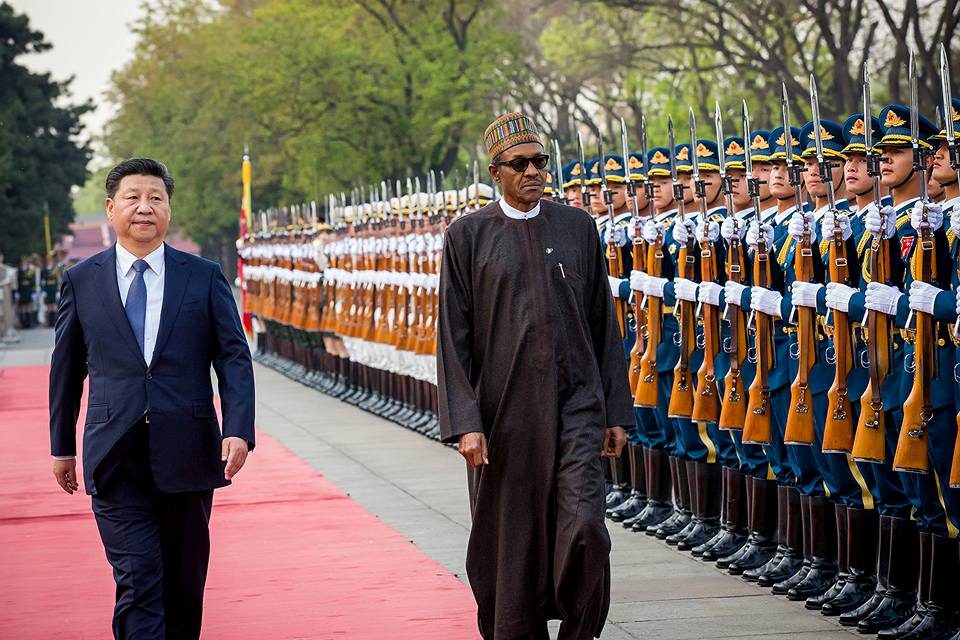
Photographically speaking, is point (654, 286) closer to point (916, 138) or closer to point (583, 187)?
point (583, 187)

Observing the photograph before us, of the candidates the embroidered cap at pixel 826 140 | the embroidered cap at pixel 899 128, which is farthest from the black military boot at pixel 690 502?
the embroidered cap at pixel 899 128

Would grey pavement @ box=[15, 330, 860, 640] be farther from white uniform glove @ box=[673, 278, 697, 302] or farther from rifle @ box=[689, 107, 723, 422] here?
white uniform glove @ box=[673, 278, 697, 302]

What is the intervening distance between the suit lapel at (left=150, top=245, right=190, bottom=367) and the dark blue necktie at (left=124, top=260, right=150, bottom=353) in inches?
2.6

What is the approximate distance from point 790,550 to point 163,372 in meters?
3.51

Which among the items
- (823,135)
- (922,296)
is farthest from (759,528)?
(922,296)

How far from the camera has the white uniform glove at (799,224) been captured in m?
7.83

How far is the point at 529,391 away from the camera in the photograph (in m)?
6.27

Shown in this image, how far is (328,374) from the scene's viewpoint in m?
22.2

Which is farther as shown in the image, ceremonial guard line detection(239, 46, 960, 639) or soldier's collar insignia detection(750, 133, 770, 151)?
soldier's collar insignia detection(750, 133, 770, 151)

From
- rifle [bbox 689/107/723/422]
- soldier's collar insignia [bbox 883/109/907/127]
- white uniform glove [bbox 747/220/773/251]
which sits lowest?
rifle [bbox 689/107/723/422]

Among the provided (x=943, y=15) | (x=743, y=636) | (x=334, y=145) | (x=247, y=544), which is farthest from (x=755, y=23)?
(x=743, y=636)

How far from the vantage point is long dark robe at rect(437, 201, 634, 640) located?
616cm

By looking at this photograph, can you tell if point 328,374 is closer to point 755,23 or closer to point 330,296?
point 330,296

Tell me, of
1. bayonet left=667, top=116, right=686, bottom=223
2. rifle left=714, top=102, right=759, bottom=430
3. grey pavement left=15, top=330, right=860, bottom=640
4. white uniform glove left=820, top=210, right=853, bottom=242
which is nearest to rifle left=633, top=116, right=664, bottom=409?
bayonet left=667, top=116, right=686, bottom=223
